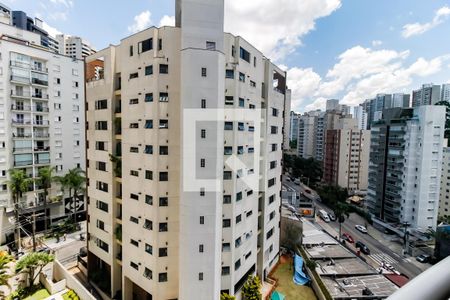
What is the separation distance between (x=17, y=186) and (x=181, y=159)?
23935mm

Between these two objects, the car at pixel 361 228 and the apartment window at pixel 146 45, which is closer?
the apartment window at pixel 146 45

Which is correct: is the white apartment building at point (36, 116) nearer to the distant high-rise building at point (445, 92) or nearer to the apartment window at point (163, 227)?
the apartment window at point (163, 227)

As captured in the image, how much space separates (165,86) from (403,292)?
16.6m

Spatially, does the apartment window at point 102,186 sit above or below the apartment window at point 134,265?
above

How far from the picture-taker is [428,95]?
65250mm

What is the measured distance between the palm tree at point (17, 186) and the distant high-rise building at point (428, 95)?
85.5 meters

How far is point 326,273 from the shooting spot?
23359 millimetres

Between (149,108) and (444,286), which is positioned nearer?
(444,286)

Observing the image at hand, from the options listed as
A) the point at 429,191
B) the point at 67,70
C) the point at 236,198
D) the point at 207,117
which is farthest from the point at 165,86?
the point at 429,191

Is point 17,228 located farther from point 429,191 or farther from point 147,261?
point 429,191

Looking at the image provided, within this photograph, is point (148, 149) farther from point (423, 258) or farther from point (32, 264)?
point (423, 258)

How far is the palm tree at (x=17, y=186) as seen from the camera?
89.1 ft

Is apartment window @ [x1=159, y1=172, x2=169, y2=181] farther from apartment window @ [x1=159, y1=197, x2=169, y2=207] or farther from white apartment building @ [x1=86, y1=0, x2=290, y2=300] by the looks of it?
apartment window @ [x1=159, y1=197, x2=169, y2=207]

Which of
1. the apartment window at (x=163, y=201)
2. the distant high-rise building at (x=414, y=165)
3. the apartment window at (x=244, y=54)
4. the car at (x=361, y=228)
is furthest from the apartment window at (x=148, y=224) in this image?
the distant high-rise building at (x=414, y=165)
